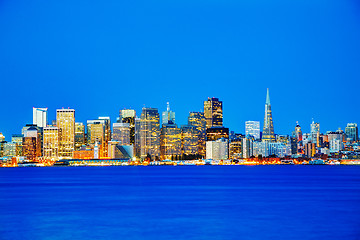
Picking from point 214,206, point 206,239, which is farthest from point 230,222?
point 214,206

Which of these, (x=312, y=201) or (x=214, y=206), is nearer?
(x=214, y=206)

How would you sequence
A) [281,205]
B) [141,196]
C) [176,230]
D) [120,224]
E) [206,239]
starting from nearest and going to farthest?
1. [206,239]
2. [176,230]
3. [120,224]
4. [281,205]
5. [141,196]

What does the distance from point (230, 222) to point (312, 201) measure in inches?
896

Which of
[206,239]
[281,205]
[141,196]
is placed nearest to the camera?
[206,239]

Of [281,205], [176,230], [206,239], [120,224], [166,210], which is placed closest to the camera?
[206,239]

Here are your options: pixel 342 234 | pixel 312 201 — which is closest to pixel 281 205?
pixel 312 201

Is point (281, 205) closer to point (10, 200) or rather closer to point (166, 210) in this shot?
point (166, 210)

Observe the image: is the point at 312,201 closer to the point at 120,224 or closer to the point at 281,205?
the point at 281,205

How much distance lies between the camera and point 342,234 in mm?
42562

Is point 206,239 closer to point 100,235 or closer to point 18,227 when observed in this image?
point 100,235

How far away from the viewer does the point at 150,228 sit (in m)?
46.7

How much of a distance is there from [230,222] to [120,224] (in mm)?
8865

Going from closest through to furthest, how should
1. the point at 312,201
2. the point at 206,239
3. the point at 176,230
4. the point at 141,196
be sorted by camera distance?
the point at 206,239 → the point at 176,230 → the point at 312,201 → the point at 141,196

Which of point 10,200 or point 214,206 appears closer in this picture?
point 214,206
